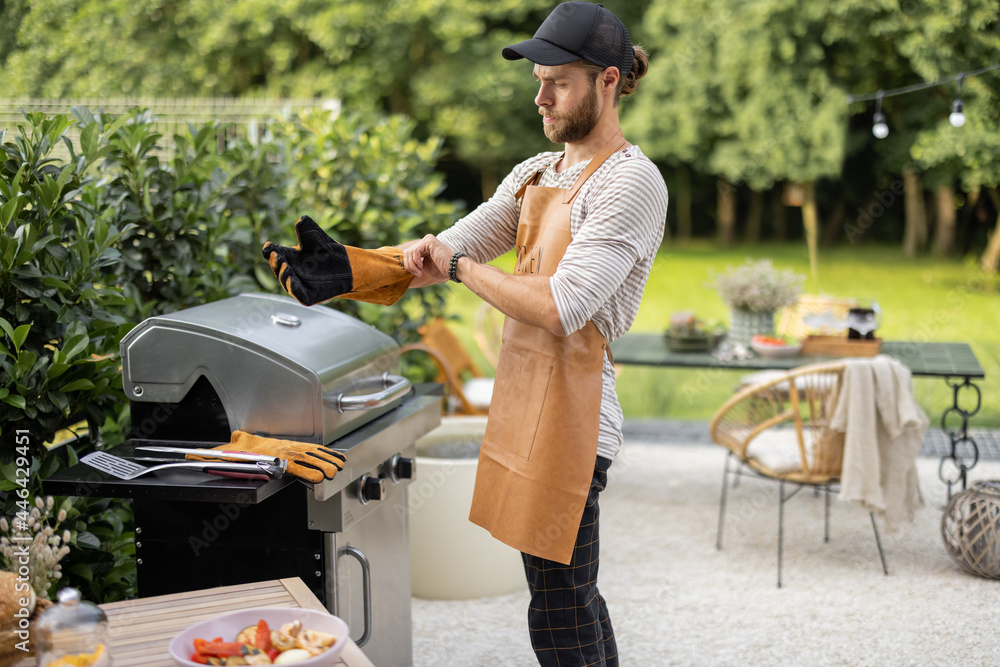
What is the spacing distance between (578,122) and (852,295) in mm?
9713

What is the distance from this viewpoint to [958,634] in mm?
2984

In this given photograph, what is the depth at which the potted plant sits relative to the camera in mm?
4445

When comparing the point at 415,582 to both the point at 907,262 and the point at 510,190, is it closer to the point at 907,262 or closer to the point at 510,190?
the point at 510,190

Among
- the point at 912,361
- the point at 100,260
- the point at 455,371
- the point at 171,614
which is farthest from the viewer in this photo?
the point at 455,371

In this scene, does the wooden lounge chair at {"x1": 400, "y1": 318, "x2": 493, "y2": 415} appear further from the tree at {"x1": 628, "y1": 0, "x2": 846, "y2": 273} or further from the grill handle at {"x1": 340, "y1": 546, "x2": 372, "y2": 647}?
the tree at {"x1": 628, "y1": 0, "x2": 846, "y2": 273}

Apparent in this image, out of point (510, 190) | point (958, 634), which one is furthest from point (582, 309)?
point (958, 634)

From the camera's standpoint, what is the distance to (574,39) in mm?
1722

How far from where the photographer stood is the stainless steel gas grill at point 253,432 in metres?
1.91

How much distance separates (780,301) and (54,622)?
3.90 m

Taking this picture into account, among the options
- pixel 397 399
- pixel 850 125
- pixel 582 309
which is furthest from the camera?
pixel 850 125

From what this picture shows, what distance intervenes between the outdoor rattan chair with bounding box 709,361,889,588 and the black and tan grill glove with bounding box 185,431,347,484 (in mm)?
2079

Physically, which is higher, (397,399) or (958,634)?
(397,399)

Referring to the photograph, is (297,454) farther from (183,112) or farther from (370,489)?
(183,112)

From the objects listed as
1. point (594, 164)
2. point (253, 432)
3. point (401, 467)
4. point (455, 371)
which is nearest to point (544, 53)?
point (594, 164)
